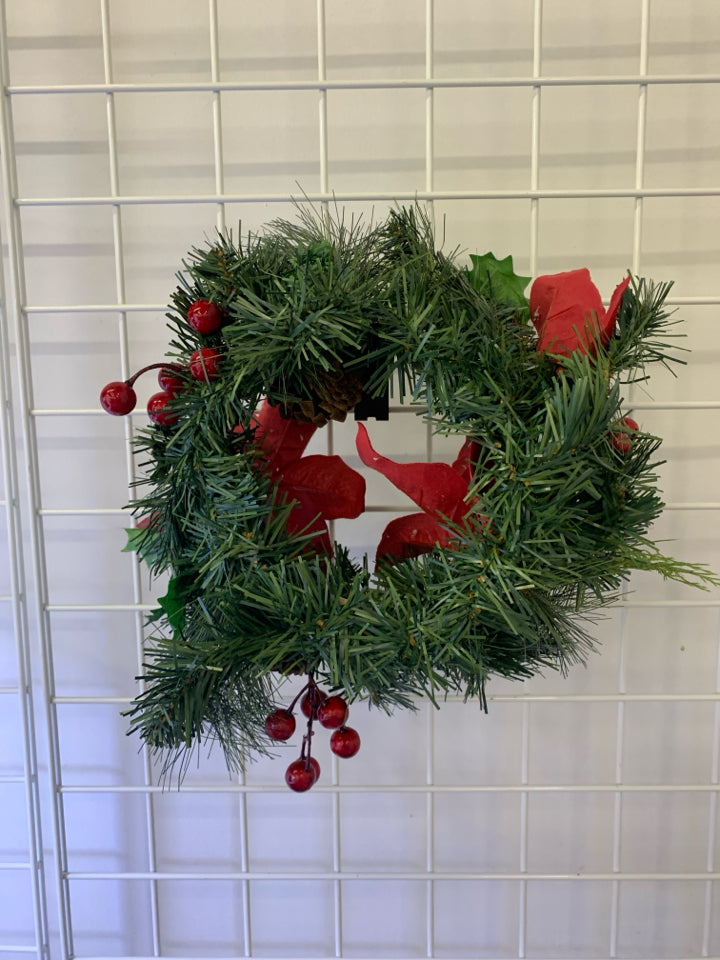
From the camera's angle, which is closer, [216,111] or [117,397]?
[117,397]

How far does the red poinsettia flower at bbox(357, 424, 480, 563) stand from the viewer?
1.48ft

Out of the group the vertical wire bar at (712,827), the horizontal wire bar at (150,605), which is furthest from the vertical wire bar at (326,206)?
the vertical wire bar at (712,827)

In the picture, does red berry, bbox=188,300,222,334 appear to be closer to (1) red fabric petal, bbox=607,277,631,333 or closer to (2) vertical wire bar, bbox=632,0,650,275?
(1) red fabric petal, bbox=607,277,631,333

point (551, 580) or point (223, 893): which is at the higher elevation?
point (551, 580)

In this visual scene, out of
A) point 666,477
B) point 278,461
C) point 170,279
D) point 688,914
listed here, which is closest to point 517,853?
point 688,914

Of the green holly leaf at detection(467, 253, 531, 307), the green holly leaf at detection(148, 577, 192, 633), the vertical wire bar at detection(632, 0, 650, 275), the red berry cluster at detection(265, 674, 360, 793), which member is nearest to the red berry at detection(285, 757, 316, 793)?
the red berry cluster at detection(265, 674, 360, 793)

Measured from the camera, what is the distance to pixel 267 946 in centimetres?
81

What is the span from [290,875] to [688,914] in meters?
0.44

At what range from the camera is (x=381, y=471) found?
447mm

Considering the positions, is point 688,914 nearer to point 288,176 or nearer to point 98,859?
point 98,859

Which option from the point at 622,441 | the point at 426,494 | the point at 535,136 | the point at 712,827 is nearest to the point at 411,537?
the point at 426,494

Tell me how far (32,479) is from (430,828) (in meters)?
0.51

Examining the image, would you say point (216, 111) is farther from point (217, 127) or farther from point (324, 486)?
point (324, 486)

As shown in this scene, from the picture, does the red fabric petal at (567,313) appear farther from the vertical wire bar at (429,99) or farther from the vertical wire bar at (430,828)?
the vertical wire bar at (430,828)
